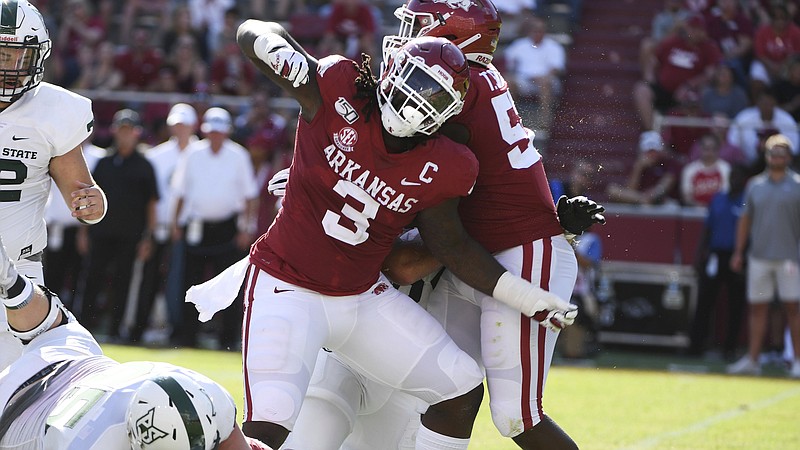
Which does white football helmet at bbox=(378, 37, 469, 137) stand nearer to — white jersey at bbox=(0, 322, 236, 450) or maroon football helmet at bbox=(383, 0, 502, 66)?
maroon football helmet at bbox=(383, 0, 502, 66)

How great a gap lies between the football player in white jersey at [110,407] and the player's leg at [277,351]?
511 millimetres

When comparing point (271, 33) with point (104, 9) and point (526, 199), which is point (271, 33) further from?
point (104, 9)

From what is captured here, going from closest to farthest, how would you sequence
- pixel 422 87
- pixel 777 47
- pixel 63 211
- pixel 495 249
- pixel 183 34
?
1. pixel 422 87
2. pixel 495 249
3. pixel 63 211
4. pixel 777 47
5. pixel 183 34

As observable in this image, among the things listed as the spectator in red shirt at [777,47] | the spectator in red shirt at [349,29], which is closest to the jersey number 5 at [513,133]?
the spectator in red shirt at [777,47]

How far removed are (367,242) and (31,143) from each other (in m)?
1.36

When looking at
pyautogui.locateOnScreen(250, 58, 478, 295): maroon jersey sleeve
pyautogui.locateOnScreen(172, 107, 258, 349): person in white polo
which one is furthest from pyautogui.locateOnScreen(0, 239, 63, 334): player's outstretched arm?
pyautogui.locateOnScreen(172, 107, 258, 349): person in white polo

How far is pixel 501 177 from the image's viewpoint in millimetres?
4551

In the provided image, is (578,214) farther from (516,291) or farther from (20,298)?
(20,298)

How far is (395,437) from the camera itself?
4.76 metres

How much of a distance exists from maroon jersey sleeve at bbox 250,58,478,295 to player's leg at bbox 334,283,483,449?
0.14 metres

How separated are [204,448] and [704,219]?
8.74 m

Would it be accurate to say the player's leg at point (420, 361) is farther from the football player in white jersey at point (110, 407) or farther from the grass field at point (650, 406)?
the grass field at point (650, 406)

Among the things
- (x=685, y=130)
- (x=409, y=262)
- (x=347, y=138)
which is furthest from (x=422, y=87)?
(x=685, y=130)

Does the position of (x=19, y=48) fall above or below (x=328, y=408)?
above
